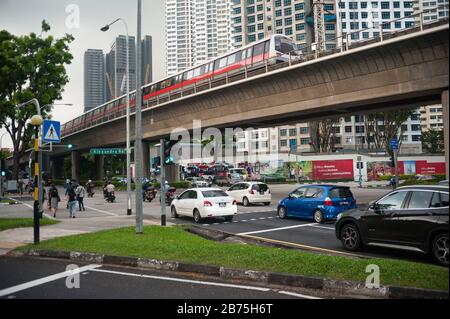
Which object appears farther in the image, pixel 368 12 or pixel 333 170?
pixel 368 12

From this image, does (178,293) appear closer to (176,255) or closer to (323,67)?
(176,255)

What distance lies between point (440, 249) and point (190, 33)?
160706 mm

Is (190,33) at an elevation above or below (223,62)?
above

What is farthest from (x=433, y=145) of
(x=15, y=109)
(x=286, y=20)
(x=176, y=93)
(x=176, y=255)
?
(x=176, y=255)

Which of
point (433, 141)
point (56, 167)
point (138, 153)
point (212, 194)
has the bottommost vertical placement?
point (212, 194)

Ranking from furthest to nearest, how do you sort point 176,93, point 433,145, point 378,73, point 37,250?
1. point 433,145
2. point 176,93
3. point 378,73
4. point 37,250

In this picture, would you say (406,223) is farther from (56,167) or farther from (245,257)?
(56,167)

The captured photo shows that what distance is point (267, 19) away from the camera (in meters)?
103

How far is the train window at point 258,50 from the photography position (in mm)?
28138

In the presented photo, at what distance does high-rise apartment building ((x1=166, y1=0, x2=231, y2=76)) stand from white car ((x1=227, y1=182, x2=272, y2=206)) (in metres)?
137

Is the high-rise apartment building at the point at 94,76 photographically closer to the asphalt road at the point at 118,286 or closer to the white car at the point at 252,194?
the white car at the point at 252,194

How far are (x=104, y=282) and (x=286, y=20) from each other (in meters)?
100

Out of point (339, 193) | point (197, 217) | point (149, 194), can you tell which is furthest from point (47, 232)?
point (149, 194)

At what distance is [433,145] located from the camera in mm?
93625
